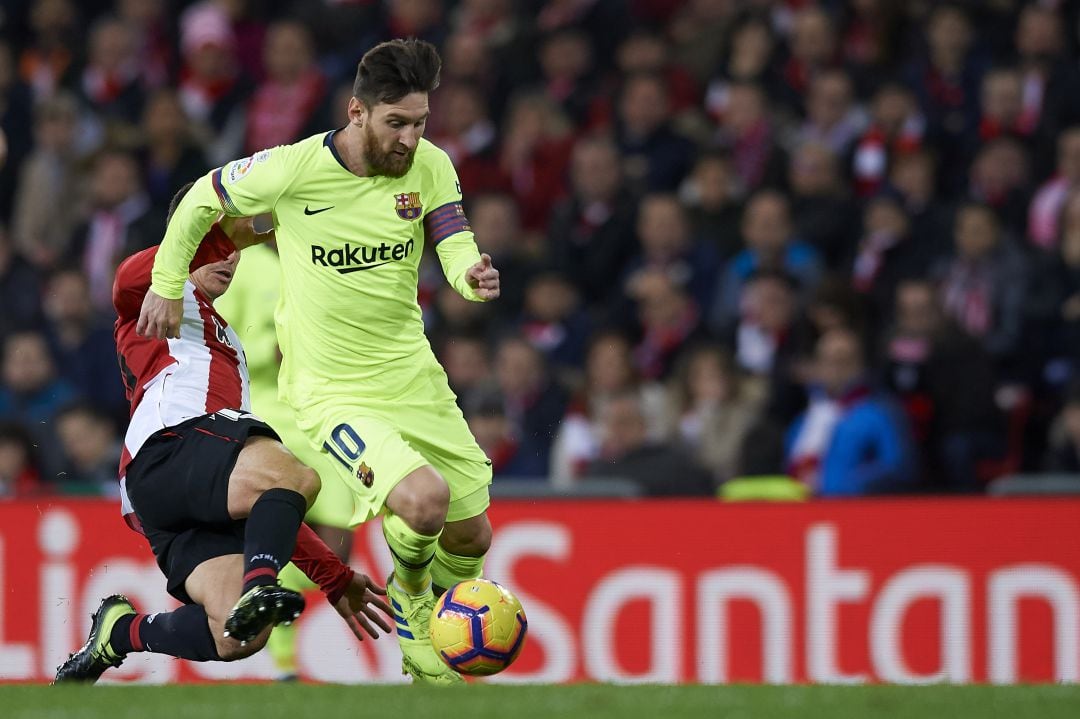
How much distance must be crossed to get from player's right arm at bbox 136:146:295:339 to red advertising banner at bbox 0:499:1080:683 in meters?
3.09

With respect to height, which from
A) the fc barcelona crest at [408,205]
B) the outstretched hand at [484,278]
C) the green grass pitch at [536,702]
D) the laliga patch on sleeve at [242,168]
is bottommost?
the green grass pitch at [536,702]

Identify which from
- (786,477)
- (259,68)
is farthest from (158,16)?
(786,477)

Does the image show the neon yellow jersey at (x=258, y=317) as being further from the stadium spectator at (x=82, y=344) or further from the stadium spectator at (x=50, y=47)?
the stadium spectator at (x=50, y=47)

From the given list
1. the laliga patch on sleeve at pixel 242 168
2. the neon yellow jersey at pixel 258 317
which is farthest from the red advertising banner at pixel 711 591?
the laliga patch on sleeve at pixel 242 168

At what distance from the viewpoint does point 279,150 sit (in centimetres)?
719

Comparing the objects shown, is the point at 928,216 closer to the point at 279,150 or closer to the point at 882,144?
the point at 882,144

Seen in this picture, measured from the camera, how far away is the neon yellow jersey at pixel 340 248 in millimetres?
7047

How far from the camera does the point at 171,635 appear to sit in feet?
23.0

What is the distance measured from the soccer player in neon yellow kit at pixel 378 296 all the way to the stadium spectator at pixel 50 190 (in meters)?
6.29

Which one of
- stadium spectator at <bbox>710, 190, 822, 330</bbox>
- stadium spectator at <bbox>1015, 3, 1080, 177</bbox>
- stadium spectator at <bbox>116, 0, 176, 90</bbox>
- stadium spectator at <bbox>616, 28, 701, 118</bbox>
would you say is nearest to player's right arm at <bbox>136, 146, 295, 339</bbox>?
stadium spectator at <bbox>710, 190, 822, 330</bbox>

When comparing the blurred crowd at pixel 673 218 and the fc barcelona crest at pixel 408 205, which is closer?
the fc barcelona crest at pixel 408 205

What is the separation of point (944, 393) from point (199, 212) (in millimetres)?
4710

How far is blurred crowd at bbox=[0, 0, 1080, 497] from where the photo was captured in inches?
408

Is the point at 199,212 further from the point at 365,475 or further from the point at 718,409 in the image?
the point at 718,409
